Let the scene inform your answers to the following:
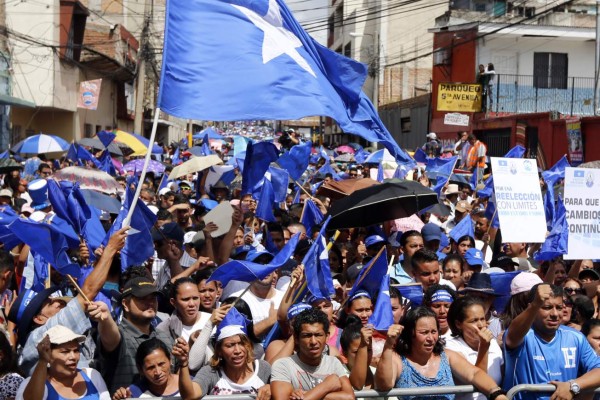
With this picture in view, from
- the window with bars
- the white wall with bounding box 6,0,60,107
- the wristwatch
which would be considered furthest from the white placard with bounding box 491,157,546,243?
the window with bars

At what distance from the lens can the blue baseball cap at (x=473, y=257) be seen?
8.28 metres

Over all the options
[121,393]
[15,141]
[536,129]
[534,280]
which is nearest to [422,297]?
[534,280]

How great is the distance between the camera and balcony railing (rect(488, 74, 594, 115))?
106 feet

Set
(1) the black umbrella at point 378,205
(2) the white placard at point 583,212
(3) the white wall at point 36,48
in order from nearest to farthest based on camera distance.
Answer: (2) the white placard at point 583,212
(1) the black umbrella at point 378,205
(3) the white wall at point 36,48

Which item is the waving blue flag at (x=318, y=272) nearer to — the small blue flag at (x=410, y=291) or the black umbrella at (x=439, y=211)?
the small blue flag at (x=410, y=291)

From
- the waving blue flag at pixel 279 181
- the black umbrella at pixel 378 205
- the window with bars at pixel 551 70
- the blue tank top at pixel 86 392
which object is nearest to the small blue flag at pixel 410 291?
the black umbrella at pixel 378 205

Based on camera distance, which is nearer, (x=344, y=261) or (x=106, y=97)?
(x=344, y=261)

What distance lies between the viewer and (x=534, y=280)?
6.12 metres

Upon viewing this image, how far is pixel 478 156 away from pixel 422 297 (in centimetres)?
1049

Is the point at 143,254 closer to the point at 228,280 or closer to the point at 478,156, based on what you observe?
the point at 228,280

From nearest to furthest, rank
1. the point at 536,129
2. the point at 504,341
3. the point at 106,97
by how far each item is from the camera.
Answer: the point at 504,341 → the point at 536,129 → the point at 106,97

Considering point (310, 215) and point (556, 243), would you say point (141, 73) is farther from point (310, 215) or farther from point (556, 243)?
point (556, 243)

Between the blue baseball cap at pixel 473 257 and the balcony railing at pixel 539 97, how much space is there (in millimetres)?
23746

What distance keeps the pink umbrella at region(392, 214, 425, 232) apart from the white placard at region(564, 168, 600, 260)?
79.0 inches
